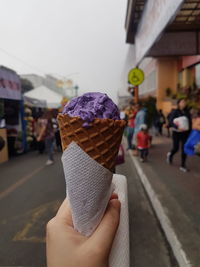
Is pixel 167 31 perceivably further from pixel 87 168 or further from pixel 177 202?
pixel 87 168

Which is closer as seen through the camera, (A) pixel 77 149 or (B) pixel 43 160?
(A) pixel 77 149

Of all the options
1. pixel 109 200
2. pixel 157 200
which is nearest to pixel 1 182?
pixel 157 200

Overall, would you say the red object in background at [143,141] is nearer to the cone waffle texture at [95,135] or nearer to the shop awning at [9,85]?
the shop awning at [9,85]

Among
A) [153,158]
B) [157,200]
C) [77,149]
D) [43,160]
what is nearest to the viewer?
[77,149]

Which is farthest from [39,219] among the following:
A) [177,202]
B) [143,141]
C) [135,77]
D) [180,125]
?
[135,77]

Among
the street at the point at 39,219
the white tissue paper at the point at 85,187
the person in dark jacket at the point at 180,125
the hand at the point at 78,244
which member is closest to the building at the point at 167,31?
the person in dark jacket at the point at 180,125

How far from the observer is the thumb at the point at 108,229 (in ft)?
3.58

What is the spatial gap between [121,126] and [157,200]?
3586mm

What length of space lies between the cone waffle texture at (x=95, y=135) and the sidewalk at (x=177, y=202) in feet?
6.95

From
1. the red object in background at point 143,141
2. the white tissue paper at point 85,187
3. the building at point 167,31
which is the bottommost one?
the red object in background at point 143,141

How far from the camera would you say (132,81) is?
1009cm

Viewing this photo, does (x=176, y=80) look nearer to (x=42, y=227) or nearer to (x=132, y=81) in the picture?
(x=132, y=81)

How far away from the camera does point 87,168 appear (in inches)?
45.1

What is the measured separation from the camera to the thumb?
3.58ft
